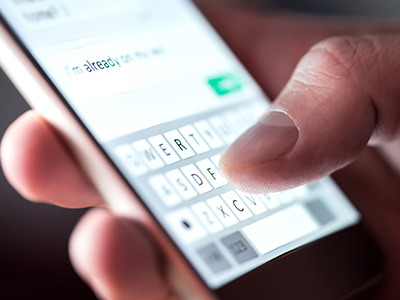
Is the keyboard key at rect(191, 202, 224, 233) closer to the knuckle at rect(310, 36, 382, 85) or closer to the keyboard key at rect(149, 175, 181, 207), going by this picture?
the keyboard key at rect(149, 175, 181, 207)

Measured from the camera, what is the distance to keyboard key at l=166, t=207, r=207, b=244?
1.18 ft

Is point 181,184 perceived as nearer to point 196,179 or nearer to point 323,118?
point 196,179

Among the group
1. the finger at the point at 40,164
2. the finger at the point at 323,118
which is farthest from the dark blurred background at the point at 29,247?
the finger at the point at 323,118

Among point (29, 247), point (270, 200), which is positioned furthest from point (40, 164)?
point (29, 247)

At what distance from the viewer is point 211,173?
395 millimetres

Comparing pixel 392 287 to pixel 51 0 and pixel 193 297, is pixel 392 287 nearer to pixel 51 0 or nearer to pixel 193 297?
pixel 193 297

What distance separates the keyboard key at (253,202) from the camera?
0.39 m

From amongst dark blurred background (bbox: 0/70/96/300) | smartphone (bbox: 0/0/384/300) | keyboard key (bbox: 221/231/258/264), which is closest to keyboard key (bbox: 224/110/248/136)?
smartphone (bbox: 0/0/384/300)

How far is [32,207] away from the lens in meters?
0.65

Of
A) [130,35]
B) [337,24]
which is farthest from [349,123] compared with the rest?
[337,24]

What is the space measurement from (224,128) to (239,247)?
11 centimetres

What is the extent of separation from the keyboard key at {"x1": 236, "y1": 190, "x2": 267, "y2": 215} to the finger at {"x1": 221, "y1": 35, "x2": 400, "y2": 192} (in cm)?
3

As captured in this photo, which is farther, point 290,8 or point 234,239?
point 290,8

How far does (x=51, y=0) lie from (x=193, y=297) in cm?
26
